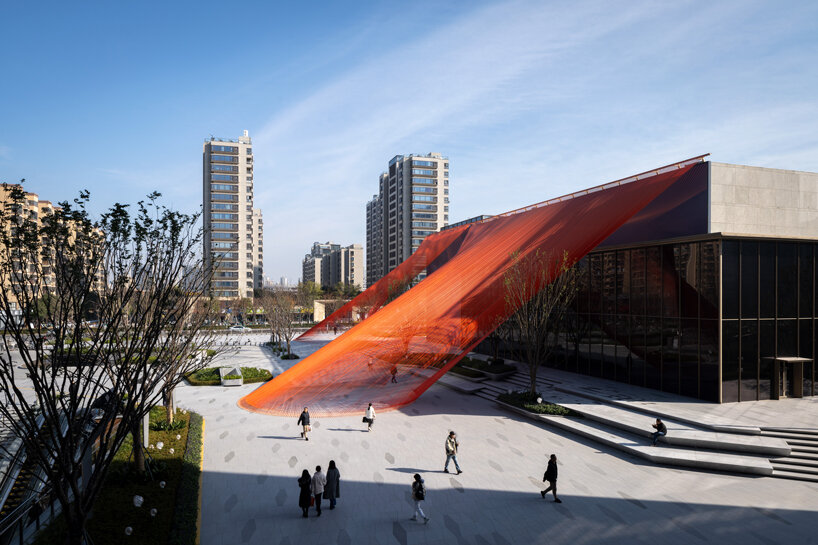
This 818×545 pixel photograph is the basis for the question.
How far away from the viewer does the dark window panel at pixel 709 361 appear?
58.8 feet

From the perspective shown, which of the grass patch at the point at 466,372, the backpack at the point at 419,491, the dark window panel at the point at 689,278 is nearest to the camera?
the backpack at the point at 419,491

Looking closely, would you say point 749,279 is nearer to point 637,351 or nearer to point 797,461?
point 637,351

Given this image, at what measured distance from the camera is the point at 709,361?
18156 millimetres

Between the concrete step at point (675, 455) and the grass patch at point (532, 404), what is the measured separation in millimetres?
1434

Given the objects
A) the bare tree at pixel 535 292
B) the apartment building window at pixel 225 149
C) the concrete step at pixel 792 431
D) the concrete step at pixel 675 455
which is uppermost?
the apartment building window at pixel 225 149

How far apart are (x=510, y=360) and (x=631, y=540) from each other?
20.4 meters

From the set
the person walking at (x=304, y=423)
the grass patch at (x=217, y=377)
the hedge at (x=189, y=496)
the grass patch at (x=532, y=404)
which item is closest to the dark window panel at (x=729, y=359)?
the grass patch at (x=532, y=404)

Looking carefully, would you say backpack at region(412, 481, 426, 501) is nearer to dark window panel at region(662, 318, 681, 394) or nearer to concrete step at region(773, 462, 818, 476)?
concrete step at region(773, 462, 818, 476)

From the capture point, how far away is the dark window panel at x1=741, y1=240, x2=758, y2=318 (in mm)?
18109

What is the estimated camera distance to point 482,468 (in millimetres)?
13234

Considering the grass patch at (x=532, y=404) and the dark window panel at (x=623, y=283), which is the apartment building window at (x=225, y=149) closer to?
the dark window panel at (x=623, y=283)

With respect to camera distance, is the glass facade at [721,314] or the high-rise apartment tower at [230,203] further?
the high-rise apartment tower at [230,203]

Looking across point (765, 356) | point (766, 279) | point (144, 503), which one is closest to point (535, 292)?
point (766, 279)

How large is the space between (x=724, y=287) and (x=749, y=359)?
3119 mm
